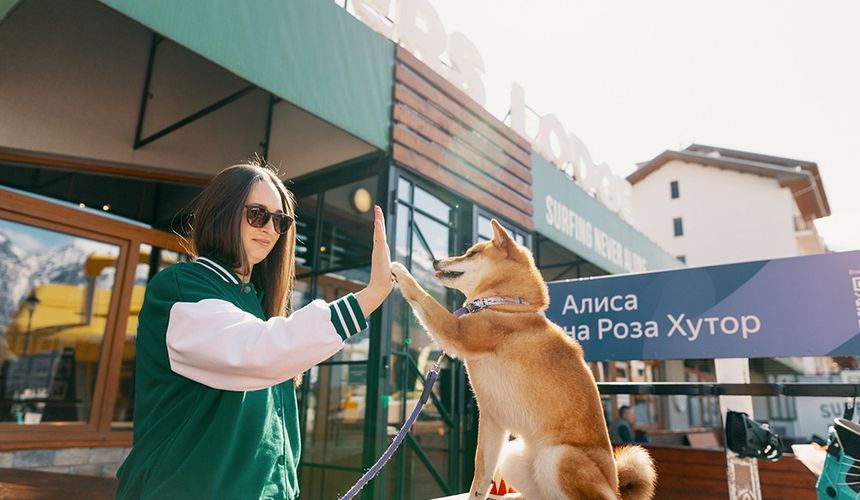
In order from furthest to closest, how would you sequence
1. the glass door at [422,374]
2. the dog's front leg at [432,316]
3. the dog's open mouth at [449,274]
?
the glass door at [422,374]
the dog's open mouth at [449,274]
the dog's front leg at [432,316]

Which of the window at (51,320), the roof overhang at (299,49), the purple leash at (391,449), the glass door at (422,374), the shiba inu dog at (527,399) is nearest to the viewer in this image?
the purple leash at (391,449)

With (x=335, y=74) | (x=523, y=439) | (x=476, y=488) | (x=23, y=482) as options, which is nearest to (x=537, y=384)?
(x=523, y=439)

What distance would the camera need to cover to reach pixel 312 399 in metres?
6.61

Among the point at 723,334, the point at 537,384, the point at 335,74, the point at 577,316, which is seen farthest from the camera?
the point at 335,74

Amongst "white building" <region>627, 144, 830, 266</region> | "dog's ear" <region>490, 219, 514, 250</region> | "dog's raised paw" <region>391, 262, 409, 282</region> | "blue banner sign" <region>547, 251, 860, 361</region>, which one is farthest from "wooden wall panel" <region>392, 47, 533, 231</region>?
"white building" <region>627, 144, 830, 266</region>

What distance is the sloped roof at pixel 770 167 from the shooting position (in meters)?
25.2

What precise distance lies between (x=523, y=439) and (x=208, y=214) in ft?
5.45

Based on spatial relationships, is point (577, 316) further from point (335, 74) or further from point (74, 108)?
point (74, 108)

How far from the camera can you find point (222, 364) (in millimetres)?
1141

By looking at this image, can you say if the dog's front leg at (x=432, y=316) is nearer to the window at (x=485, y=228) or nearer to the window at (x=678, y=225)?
the window at (x=485, y=228)

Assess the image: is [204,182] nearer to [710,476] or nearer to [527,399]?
[527,399]

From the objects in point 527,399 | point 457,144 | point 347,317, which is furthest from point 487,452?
point 457,144

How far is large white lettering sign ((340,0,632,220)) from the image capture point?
19.6 ft

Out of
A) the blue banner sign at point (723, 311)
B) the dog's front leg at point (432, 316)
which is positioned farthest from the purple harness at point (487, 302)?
the blue banner sign at point (723, 311)
